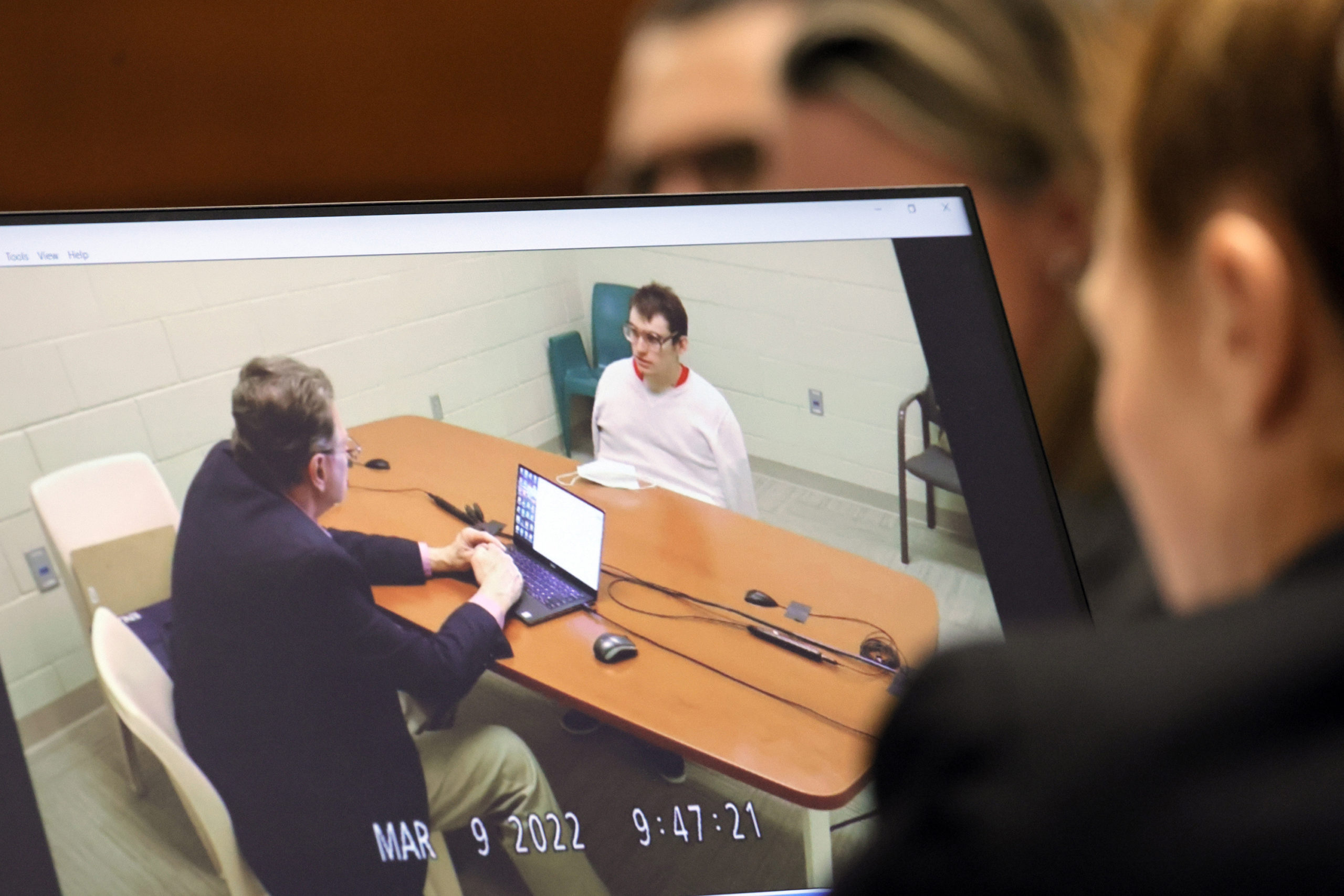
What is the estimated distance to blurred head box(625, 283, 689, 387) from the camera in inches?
27.4

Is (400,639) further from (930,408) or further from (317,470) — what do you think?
(930,408)

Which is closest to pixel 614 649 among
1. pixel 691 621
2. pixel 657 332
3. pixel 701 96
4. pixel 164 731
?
pixel 691 621

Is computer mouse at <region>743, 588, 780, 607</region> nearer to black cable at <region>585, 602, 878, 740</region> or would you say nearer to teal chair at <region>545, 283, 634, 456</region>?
black cable at <region>585, 602, 878, 740</region>

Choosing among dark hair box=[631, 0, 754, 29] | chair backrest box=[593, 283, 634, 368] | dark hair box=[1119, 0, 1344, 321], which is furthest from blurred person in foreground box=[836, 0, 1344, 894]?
dark hair box=[631, 0, 754, 29]

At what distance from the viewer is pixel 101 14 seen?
0.88 m

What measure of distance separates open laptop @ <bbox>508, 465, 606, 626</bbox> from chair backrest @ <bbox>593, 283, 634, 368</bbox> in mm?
132

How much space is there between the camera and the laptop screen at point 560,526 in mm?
682

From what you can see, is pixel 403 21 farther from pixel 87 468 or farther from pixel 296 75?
pixel 87 468

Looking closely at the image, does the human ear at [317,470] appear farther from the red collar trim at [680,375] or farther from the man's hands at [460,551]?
the red collar trim at [680,375]

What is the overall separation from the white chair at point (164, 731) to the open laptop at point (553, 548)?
310mm

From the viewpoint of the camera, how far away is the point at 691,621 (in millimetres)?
682

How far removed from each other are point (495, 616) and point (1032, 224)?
2.22ft

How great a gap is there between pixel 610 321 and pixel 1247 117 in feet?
1.56

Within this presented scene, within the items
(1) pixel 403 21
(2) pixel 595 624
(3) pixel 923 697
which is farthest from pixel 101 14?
(3) pixel 923 697
